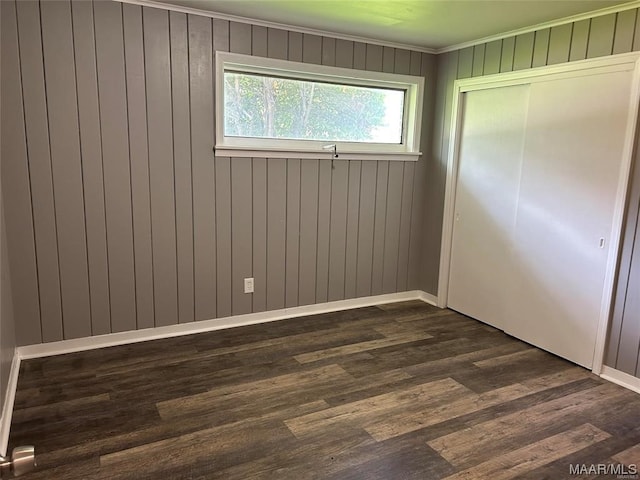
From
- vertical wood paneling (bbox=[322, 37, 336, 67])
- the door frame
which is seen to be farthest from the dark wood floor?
vertical wood paneling (bbox=[322, 37, 336, 67])

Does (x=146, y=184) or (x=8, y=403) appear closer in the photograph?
(x=8, y=403)

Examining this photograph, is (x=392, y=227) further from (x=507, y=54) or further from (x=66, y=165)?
(x=66, y=165)

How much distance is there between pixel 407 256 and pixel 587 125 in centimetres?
193

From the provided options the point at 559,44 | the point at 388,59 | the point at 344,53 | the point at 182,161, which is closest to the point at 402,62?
the point at 388,59

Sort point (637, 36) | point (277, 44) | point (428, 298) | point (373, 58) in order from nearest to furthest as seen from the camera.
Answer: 1. point (637, 36)
2. point (277, 44)
3. point (373, 58)
4. point (428, 298)

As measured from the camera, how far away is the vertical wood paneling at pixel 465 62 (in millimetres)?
3921

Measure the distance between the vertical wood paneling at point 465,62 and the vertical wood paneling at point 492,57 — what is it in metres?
0.16

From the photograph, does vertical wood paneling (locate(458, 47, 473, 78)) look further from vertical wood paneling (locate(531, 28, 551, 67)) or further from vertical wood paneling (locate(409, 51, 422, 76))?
vertical wood paneling (locate(531, 28, 551, 67))

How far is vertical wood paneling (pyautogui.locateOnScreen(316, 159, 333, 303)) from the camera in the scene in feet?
12.9

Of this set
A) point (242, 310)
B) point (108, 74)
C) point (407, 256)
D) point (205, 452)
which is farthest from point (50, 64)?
point (407, 256)

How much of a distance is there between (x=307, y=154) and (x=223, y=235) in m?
0.94

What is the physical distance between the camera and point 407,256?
4.51m

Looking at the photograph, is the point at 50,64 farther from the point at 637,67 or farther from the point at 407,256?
the point at 637,67

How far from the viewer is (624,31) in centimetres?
284
